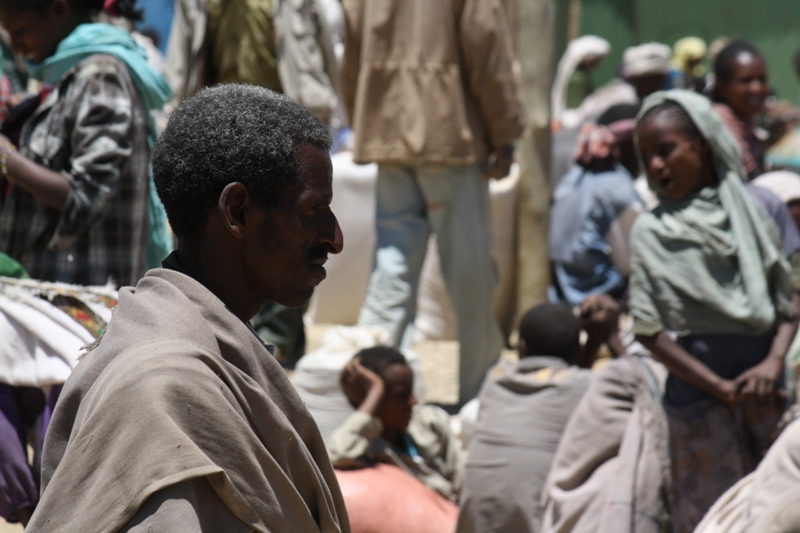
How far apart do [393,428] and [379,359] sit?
25cm

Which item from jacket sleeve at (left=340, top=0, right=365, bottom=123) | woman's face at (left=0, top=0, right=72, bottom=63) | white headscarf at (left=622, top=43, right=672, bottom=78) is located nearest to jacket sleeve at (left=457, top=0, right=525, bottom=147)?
jacket sleeve at (left=340, top=0, right=365, bottom=123)

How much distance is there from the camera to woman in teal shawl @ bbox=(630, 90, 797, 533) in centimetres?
377

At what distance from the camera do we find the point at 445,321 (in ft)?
25.3

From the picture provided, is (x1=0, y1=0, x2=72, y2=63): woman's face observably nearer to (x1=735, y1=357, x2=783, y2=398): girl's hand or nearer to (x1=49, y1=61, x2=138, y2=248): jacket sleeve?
(x1=49, y1=61, x2=138, y2=248): jacket sleeve

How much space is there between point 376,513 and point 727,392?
3.95 ft

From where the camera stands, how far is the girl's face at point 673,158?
3826 millimetres

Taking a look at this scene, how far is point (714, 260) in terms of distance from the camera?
3814 mm

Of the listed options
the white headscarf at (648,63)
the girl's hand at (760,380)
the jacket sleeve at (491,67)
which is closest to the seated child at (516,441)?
the girl's hand at (760,380)

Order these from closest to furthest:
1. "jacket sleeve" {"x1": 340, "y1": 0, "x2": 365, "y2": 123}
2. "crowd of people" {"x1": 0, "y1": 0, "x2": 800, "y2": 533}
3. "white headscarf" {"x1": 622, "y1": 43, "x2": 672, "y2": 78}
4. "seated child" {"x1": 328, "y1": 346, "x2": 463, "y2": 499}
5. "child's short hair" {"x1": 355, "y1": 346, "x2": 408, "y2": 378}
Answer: "crowd of people" {"x1": 0, "y1": 0, "x2": 800, "y2": 533} < "seated child" {"x1": 328, "y1": 346, "x2": 463, "y2": 499} < "child's short hair" {"x1": 355, "y1": 346, "x2": 408, "y2": 378} < "jacket sleeve" {"x1": 340, "y1": 0, "x2": 365, "y2": 123} < "white headscarf" {"x1": 622, "y1": 43, "x2": 672, "y2": 78}

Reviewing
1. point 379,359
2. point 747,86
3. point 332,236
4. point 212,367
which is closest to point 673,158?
point 379,359

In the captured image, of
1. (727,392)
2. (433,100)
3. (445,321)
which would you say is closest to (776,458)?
(727,392)

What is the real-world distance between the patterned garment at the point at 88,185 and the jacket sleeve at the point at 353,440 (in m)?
0.86

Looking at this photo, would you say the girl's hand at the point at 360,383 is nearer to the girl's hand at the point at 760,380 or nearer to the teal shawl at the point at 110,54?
the teal shawl at the point at 110,54

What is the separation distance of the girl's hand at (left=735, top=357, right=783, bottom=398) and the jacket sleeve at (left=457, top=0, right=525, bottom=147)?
7.50 ft
